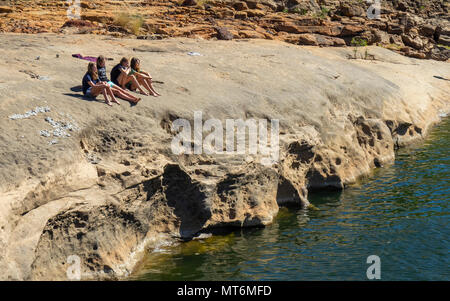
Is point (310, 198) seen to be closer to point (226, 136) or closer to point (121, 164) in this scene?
point (226, 136)

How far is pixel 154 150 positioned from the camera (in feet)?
44.8

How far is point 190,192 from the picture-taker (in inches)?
559

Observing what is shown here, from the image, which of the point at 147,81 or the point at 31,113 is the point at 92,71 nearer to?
the point at 147,81

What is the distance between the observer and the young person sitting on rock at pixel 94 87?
46.6 ft

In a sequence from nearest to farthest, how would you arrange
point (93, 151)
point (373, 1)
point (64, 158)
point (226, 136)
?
point (64, 158) < point (93, 151) < point (226, 136) < point (373, 1)

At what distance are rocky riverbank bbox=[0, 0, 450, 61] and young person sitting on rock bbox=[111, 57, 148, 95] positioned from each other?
9.76 meters

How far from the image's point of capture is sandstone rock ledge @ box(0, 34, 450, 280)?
37.0ft

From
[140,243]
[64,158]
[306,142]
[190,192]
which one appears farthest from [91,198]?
[306,142]

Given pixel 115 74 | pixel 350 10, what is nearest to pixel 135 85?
pixel 115 74

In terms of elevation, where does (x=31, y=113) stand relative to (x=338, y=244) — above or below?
above

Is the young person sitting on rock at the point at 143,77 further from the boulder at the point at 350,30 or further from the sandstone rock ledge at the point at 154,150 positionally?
the boulder at the point at 350,30

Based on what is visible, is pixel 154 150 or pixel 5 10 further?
pixel 5 10

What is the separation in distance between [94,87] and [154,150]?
2294 mm

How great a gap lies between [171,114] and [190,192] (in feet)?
7.01
